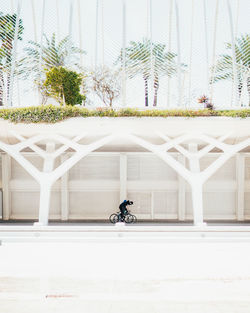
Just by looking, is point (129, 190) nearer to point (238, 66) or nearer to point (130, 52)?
point (130, 52)

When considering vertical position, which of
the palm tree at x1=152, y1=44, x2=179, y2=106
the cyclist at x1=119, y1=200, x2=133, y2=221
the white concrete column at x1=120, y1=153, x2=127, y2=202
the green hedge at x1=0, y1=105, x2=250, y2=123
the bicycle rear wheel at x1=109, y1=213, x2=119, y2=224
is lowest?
the bicycle rear wheel at x1=109, y1=213, x2=119, y2=224

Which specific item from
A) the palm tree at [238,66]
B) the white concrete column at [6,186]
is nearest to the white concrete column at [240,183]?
the palm tree at [238,66]

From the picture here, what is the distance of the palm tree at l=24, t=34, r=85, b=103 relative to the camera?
65.6 ft

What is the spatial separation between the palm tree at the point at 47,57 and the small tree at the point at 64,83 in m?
3.66

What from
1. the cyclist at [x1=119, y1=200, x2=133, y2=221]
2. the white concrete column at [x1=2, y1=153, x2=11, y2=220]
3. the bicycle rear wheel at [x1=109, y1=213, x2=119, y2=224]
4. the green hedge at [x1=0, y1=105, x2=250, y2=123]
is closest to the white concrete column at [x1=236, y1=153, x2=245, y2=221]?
the green hedge at [x1=0, y1=105, x2=250, y2=123]

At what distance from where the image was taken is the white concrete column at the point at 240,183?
57.8 feet

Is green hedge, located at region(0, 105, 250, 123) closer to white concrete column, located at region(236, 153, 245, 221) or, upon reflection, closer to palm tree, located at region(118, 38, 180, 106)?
white concrete column, located at region(236, 153, 245, 221)

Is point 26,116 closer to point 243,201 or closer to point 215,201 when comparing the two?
point 215,201

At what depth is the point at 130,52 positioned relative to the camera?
21.2 metres

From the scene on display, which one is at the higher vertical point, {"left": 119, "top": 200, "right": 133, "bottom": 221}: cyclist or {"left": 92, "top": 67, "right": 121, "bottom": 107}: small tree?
{"left": 92, "top": 67, "right": 121, "bottom": 107}: small tree
